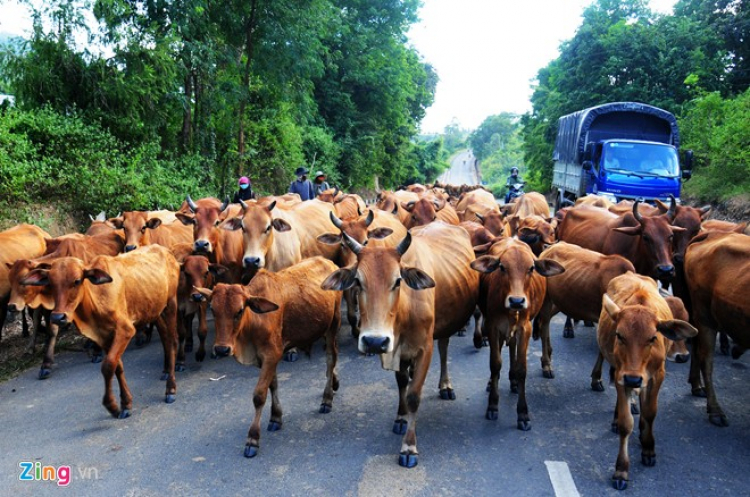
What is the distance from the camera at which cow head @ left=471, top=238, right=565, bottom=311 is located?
563cm

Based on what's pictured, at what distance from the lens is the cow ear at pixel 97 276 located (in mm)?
5699

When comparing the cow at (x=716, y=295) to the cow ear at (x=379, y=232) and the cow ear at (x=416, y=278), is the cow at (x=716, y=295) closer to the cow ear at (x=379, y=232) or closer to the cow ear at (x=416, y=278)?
the cow ear at (x=416, y=278)

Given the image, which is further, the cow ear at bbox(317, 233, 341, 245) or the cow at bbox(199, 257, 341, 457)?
the cow ear at bbox(317, 233, 341, 245)

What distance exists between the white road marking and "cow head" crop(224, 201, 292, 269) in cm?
467

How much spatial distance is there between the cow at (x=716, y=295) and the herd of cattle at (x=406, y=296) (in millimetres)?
16

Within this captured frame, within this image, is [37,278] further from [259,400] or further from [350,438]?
[350,438]

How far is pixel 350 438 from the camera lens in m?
5.45

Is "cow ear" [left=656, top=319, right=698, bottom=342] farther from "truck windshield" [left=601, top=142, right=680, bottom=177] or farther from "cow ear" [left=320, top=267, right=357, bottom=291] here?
"truck windshield" [left=601, top=142, right=680, bottom=177]

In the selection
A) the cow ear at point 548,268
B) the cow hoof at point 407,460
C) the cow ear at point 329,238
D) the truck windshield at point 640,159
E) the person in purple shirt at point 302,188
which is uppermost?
the truck windshield at point 640,159

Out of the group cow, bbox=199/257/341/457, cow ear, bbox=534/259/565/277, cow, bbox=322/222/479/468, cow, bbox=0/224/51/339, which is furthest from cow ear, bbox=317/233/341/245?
cow, bbox=0/224/51/339

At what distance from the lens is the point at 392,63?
1281 inches

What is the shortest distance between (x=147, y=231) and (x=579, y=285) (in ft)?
22.5

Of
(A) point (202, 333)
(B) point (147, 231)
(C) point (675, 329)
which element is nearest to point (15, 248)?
(B) point (147, 231)

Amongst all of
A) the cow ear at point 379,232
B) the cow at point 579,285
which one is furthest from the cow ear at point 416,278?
the cow ear at point 379,232
